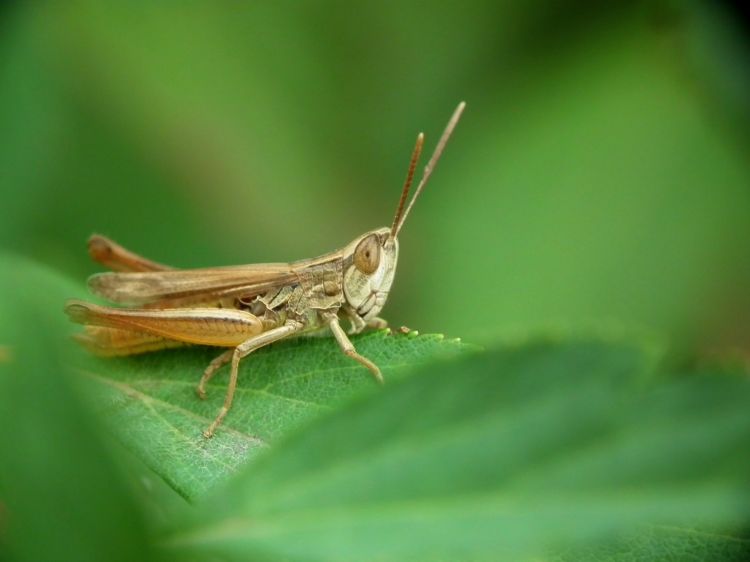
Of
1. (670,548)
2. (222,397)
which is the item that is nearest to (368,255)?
(222,397)

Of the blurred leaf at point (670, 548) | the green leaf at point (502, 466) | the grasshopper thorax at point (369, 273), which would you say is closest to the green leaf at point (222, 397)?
the grasshopper thorax at point (369, 273)

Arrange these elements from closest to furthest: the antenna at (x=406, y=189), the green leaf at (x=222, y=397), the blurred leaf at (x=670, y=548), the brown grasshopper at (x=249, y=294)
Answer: the blurred leaf at (x=670, y=548) < the green leaf at (x=222, y=397) < the antenna at (x=406, y=189) < the brown grasshopper at (x=249, y=294)

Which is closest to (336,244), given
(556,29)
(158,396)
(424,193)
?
(424,193)

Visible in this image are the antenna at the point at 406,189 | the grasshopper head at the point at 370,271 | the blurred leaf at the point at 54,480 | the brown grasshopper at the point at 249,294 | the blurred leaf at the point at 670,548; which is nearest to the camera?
the blurred leaf at the point at 54,480

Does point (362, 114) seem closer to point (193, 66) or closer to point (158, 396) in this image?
point (193, 66)

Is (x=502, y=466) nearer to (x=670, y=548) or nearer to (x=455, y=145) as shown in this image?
(x=670, y=548)

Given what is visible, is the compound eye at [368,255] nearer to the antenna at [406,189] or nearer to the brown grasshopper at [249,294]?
the brown grasshopper at [249,294]

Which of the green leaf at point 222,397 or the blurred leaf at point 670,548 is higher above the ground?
the green leaf at point 222,397

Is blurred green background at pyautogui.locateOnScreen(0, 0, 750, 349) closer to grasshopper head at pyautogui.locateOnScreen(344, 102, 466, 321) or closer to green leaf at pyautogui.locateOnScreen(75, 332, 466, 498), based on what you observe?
grasshopper head at pyautogui.locateOnScreen(344, 102, 466, 321)
